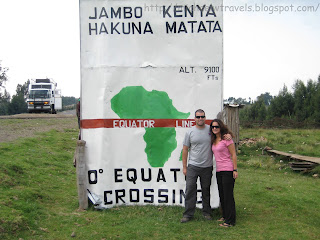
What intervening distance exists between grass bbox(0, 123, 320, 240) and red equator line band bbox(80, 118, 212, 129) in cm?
175

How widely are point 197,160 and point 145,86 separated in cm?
202

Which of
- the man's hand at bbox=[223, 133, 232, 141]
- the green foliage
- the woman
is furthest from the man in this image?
the green foliage

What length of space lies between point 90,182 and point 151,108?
205cm

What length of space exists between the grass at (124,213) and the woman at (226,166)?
0.30 m

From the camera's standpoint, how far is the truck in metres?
33.4

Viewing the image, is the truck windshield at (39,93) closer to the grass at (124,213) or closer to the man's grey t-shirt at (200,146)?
the grass at (124,213)

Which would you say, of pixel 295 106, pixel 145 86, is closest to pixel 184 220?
pixel 145 86

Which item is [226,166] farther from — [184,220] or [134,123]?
[134,123]

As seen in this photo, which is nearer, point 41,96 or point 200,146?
point 200,146

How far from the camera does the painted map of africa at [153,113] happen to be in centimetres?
756

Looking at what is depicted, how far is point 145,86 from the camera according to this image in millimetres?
7582

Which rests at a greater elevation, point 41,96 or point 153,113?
point 41,96

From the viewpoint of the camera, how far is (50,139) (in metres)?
16.2

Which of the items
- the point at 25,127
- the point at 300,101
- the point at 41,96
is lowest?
the point at 25,127
